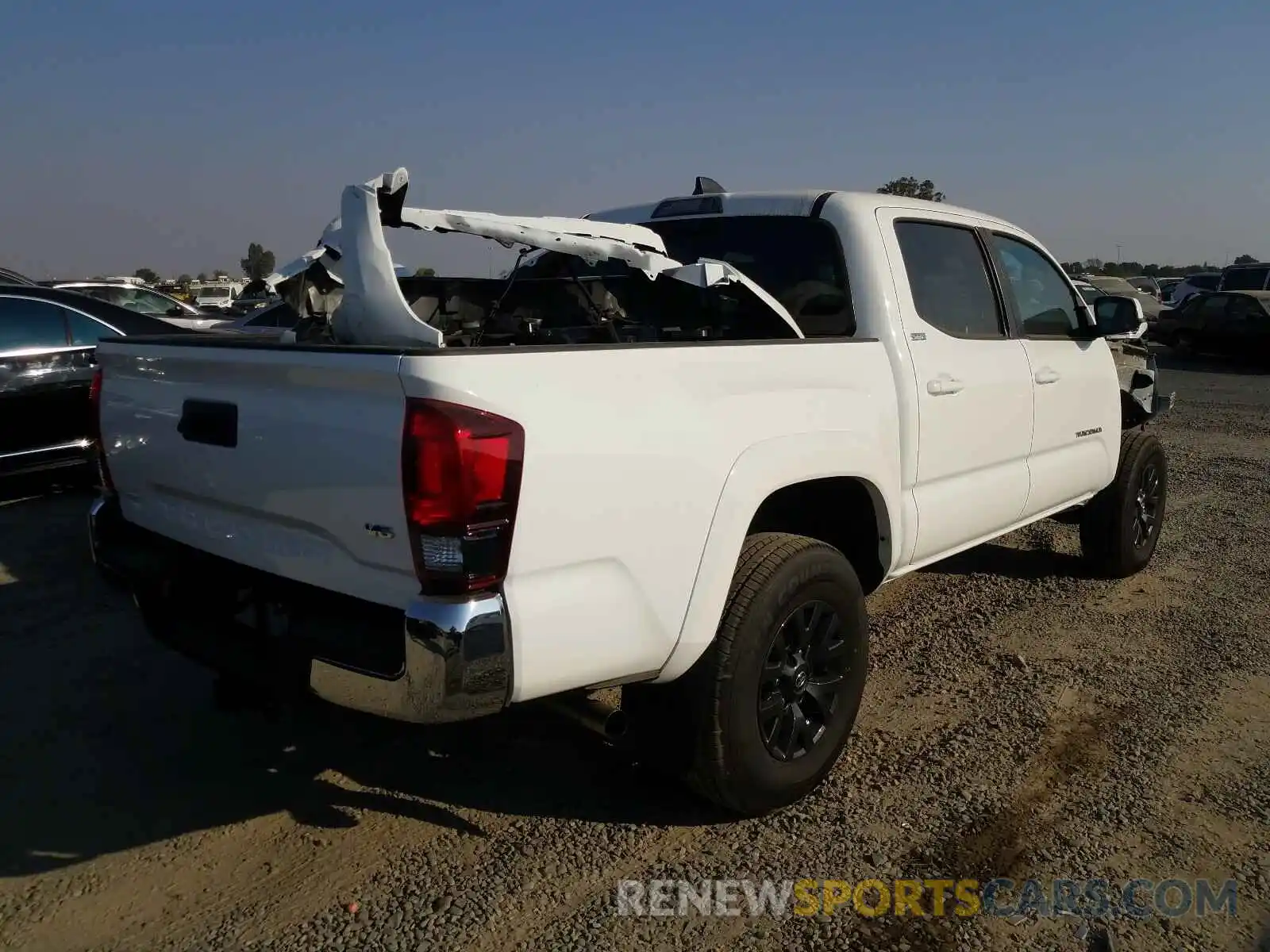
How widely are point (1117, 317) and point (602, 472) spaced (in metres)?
3.55

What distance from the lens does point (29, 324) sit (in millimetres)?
6871

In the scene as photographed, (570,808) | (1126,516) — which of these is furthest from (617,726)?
(1126,516)

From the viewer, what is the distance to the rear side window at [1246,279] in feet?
73.3

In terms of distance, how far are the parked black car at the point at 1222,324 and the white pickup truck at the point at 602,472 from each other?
59.7ft

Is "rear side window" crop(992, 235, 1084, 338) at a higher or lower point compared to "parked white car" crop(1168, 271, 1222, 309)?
lower

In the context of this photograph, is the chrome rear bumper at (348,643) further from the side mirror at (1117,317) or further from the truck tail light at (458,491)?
the side mirror at (1117,317)

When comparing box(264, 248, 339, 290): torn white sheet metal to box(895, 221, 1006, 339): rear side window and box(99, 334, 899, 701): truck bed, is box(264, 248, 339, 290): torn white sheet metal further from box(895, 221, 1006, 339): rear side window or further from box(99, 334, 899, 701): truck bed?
box(895, 221, 1006, 339): rear side window

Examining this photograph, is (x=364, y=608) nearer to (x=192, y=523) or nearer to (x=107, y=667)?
(x=192, y=523)

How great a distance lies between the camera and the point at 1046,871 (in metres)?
2.93

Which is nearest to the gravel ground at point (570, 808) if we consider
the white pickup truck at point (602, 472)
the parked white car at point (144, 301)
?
the white pickup truck at point (602, 472)

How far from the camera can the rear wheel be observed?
2.90 m

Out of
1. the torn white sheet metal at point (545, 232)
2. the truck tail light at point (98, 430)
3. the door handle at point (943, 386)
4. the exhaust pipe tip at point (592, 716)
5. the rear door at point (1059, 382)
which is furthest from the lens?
the rear door at point (1059, 382)

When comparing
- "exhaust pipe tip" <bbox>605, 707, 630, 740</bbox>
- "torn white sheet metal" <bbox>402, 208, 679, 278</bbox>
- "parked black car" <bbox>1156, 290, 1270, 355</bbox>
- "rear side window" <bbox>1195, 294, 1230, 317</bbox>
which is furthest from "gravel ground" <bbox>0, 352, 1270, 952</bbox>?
"rear side window" <bbox>1195, 294, 1230, 317</bbox>

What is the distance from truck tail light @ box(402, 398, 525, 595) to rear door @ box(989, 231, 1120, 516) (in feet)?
9.93
